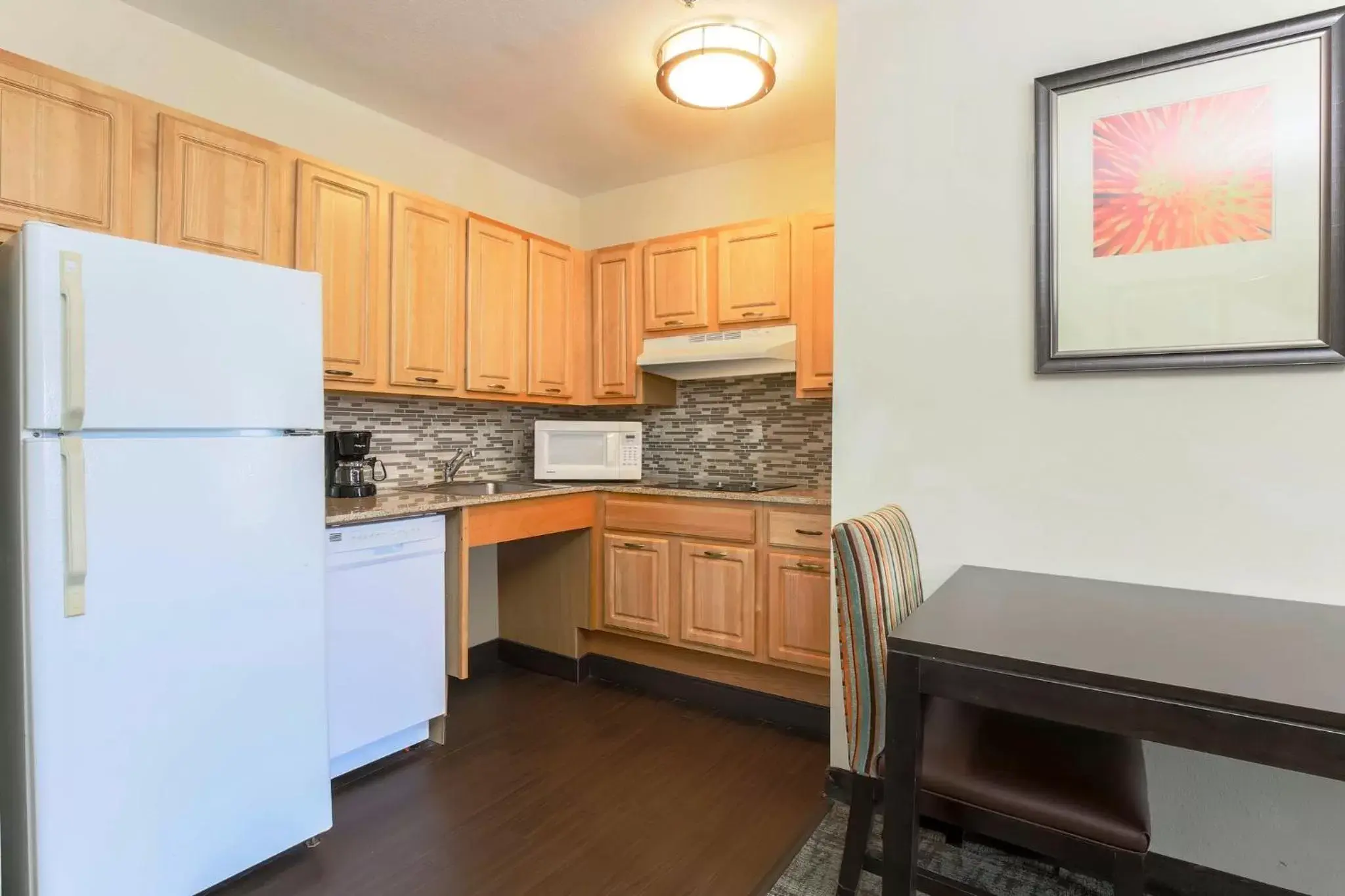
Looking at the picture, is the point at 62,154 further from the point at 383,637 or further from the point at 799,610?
the point at 799,610

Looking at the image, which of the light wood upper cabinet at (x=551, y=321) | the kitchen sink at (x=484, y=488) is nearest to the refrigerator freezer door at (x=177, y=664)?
the kitchen sink at (x=484, y=488)

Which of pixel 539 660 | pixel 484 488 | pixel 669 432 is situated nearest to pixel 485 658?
pixel 539 660

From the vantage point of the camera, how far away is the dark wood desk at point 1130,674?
3.05 feet

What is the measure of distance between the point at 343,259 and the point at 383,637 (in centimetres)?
138

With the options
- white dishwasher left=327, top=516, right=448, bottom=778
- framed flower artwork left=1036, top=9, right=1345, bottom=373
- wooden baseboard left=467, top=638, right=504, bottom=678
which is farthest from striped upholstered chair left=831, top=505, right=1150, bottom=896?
wooden baseboard left=467, top=638, right=504, bottom=678

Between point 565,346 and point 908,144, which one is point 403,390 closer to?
point 565,346

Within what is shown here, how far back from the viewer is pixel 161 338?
152 cm

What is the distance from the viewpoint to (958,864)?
1751 millimetres

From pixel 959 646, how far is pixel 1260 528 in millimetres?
983

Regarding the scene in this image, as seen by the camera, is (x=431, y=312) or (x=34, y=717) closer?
(x=34, y=717)

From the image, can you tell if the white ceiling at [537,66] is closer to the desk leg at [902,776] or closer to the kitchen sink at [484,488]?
the kitchen sink at [484,488]

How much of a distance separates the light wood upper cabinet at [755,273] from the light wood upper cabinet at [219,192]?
1784 millimetres

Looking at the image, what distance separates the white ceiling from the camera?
2150mm

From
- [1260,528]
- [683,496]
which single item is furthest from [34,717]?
[1260,528]
